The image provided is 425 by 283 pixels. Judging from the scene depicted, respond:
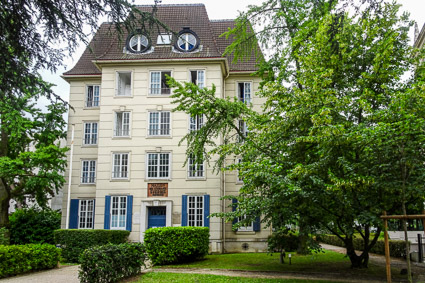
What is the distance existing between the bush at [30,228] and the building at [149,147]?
3.71 m

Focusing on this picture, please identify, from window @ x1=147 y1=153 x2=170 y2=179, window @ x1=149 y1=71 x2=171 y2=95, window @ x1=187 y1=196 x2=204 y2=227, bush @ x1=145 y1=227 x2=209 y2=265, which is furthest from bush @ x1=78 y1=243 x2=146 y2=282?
window @ x1=149 y1=71 x2=171 y2=95

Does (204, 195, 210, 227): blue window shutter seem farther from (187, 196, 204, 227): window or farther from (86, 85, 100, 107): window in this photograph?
(86, 85, 100, 107): window

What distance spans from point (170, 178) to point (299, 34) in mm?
11279

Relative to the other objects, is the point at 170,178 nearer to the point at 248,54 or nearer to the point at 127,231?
the point at 127,231

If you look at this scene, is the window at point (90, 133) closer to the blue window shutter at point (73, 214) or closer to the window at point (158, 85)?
the blue window shutter at point (73, 214)

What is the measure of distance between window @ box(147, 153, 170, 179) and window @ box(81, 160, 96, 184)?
4198 millimetres

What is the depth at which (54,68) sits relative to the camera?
7.86m

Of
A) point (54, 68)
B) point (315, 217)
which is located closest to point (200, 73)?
point (315, 217)

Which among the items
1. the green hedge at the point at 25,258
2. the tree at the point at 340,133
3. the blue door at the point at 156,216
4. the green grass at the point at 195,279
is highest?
the tree at the point at 340,133

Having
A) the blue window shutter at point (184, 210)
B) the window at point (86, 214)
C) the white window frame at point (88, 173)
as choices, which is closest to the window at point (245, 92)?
the blue window shutter at point (184, 210)

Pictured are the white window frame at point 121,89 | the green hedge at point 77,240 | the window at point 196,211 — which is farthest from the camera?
the white window frame at point 121,89

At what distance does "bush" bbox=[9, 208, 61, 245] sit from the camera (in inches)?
1026

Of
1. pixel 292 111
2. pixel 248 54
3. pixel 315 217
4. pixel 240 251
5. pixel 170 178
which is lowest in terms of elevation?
pixel 240 251

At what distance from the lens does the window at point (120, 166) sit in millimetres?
23125
